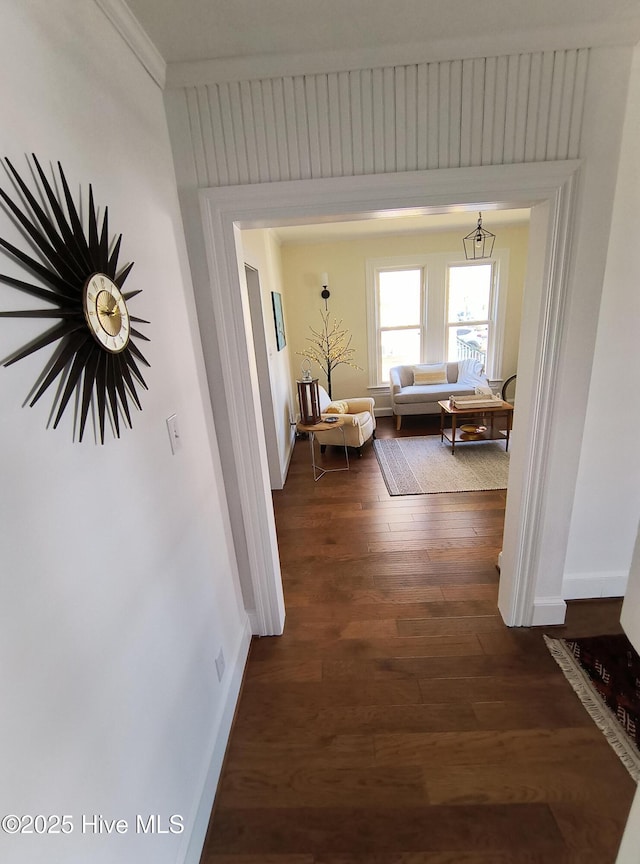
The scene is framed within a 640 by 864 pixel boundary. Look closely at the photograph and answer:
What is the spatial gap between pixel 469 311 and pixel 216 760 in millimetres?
5561

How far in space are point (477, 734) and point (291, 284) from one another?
5.02 meters

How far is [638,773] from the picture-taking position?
1260mm

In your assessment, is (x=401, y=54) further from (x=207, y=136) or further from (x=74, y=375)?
(x=74, y=375)

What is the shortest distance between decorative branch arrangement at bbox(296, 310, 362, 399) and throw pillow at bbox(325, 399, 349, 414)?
97 cm

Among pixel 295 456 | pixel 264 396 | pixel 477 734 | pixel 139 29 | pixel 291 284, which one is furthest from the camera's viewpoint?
pixel 291 284

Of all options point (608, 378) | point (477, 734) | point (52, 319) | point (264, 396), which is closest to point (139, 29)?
point (52, 319)

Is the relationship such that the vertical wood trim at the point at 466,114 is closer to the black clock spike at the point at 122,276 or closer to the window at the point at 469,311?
the black clock spike at the point at 122,276

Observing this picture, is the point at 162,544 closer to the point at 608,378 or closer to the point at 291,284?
the point at 608,378

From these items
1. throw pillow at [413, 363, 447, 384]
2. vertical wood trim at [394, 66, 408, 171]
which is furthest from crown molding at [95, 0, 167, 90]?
throw pillow at [413, 363, 447, 384]

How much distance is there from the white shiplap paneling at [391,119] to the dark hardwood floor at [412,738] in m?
2.05

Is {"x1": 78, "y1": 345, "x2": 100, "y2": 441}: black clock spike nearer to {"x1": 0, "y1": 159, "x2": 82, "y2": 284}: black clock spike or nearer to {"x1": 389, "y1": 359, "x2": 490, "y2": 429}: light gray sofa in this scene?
{"x1": 0, "y1": 159, "x2": 82, "y2": 284}: black clock spike

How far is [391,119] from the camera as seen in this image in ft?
4.14

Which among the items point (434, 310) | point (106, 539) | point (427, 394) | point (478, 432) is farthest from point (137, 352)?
point (434, 310)

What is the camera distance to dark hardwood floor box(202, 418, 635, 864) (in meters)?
1.16
